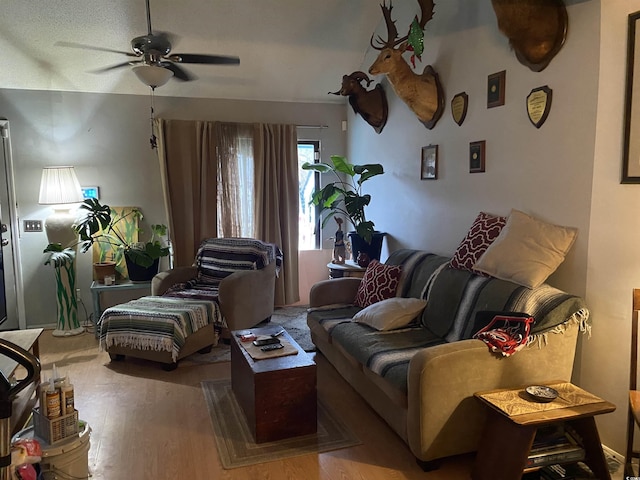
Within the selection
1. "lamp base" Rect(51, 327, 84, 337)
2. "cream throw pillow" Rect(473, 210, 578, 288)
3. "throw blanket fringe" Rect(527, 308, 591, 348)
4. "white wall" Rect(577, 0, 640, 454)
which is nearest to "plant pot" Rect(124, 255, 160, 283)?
"lamp base" Rect(51, 327, 84, 337)

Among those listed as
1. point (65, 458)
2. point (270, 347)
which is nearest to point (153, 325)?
point (270, 347)

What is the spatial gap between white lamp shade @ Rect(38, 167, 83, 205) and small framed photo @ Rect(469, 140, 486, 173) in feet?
11.0

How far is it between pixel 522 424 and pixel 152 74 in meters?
2.91

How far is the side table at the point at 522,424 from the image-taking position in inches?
75.4

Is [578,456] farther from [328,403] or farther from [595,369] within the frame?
[328,403]

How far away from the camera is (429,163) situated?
12.1 feet

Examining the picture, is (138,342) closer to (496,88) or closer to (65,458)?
(65,458)

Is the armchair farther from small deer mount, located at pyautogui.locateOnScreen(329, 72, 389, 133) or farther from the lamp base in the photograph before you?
small deer mount, located at pyautogui.locateOnScreen(329, 72, 389, 133)

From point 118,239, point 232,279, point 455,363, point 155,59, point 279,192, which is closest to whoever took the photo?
point 455,363

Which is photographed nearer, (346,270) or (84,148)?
(346,270)

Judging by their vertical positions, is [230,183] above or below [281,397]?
above

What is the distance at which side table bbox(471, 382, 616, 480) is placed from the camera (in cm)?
192

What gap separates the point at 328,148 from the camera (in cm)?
530

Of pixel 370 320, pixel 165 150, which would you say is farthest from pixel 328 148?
pixel 370 320
